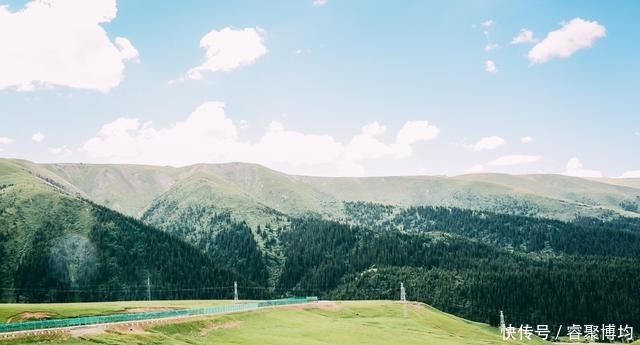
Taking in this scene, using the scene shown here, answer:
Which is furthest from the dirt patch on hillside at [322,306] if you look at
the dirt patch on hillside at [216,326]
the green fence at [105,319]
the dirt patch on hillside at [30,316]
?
the dirt patch on hillside at [30,316]

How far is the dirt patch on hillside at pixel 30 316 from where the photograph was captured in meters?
89.9

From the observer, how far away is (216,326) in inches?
3506

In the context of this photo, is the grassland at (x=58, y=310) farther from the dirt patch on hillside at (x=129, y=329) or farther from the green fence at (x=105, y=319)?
the dirt patch on hillside at (x=129, y=329)

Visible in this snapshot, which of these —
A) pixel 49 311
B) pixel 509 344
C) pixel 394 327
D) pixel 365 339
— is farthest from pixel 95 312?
pixel 509 344

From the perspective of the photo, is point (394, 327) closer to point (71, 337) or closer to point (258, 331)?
point (258, 331)

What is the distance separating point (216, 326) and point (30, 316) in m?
30.6

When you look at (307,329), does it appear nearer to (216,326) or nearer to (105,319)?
(216,326)

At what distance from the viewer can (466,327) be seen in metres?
143

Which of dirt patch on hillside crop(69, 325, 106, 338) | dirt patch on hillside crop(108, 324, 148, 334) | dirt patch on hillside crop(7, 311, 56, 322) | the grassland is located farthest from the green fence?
the grassland

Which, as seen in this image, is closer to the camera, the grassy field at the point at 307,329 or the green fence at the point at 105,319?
the green fence at the point at 105,319

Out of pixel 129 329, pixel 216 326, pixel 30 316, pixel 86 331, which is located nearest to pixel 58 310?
A: pixel 30 316

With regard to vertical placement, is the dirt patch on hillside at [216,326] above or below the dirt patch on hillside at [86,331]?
below

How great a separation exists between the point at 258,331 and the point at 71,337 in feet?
115

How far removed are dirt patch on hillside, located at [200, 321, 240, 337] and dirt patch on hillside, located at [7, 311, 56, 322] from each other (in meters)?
29.1
